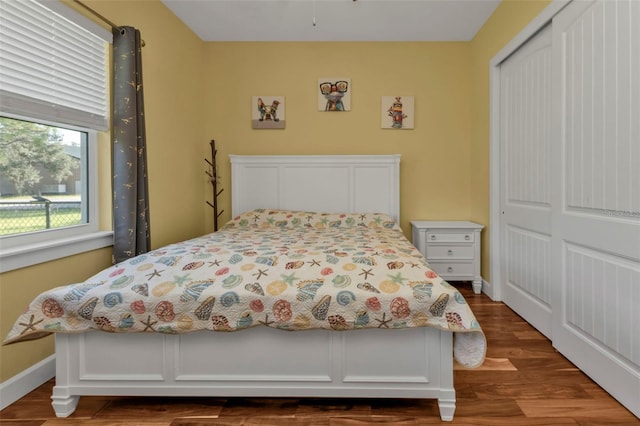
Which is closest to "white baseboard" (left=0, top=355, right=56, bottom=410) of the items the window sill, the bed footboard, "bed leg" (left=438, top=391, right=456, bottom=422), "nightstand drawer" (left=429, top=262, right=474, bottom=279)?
the bed footboard

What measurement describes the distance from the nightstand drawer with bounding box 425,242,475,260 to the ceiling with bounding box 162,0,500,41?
2009 millimetres

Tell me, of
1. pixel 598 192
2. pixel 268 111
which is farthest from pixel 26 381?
pixel 598 192

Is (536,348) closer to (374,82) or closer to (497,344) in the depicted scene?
(497,344)

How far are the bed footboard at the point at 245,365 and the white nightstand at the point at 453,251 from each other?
181 cm

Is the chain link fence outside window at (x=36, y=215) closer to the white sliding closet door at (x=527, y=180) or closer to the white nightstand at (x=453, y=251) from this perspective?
the white nightstand at (x=453, y=251)

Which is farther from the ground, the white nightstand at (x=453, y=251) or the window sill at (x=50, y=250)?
the window sill at (x=50, y=250)

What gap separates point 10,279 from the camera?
162 centimetres

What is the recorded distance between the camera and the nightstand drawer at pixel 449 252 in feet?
10.4

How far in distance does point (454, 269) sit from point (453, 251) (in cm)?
17

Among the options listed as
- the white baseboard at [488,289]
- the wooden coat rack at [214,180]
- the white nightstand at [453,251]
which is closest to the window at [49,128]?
the wooden coat rack at [214,180]

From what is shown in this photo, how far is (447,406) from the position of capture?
4.82ft

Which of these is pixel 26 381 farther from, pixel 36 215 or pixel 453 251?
pixel 453 251

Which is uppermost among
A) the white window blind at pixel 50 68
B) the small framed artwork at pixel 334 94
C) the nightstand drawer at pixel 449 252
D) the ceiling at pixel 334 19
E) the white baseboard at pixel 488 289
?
the ceiling at pixel 334 19

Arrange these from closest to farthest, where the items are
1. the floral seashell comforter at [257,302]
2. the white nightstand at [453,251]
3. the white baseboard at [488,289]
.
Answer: the floral seashell comforter at [257,302] < the white baseboard at [488,289] < the white nightstand at [453,251]
